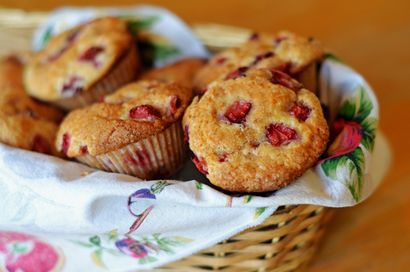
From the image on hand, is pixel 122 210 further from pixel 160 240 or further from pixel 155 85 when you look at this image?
pixel 155 85

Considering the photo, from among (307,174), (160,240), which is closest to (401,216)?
(307,174)

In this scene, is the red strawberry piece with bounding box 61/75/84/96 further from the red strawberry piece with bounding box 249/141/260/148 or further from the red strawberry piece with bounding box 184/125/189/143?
the red strawberry piece with bounding box 249/141/260/148

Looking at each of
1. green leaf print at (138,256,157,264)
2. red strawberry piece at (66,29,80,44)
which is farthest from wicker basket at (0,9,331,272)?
red strawberry piece at (66,29,80,44)

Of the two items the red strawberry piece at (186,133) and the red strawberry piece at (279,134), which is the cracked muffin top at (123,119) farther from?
the red strawberry piece at (279,134)

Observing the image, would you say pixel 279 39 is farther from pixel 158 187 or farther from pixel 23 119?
pixel 23 119

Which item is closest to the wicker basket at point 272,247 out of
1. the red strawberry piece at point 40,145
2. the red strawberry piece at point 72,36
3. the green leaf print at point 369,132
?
the green leaf print at point 369,132

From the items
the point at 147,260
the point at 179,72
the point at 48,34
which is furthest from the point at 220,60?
the point at 48,34
